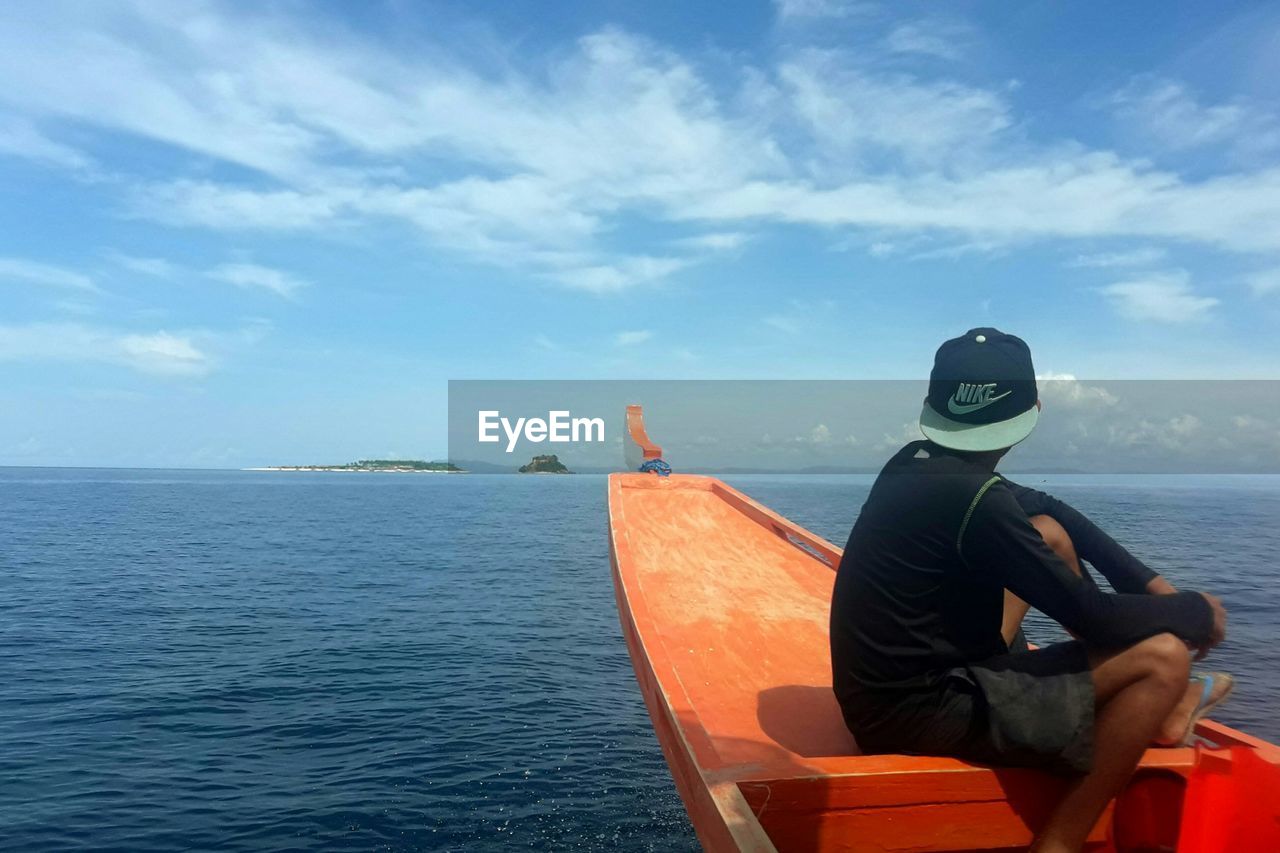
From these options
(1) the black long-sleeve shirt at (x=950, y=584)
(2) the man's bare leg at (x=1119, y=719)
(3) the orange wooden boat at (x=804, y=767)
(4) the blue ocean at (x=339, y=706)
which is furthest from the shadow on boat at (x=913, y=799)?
(4) the blue ocean at (x=339, y=706)

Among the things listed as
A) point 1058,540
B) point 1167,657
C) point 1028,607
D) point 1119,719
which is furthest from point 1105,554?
point 1119,719

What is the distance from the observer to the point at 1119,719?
305cm

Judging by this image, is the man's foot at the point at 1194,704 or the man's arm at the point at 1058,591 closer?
the man's arm at the point at 1058,591

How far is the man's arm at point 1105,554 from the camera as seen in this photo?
3471 mm

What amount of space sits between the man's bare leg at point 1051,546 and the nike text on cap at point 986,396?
41cm

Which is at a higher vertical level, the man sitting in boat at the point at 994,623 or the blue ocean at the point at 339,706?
the man sitting in boat at the point at 994,623

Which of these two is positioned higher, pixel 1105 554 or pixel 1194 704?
pixel 1105 554

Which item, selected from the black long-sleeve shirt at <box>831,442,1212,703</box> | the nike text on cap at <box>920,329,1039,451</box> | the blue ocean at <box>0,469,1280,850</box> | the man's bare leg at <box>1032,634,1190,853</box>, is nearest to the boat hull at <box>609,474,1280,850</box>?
the man's bare leg at <box>1032,634,1190,853</box>

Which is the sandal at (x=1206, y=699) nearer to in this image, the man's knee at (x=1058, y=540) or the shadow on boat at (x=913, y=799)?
the shadow on boat at (x=913, y=799)

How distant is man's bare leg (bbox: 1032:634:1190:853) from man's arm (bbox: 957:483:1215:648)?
0.26ft

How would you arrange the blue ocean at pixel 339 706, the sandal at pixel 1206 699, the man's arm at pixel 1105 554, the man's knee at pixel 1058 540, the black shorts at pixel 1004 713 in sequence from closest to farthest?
the black shorts at pixel 1004 713
the sandal at pixel 1206 699
the man's knee at pixel 1058 540
the man's arm at pixel 1105 554
the blue ocean at pixel 339 706

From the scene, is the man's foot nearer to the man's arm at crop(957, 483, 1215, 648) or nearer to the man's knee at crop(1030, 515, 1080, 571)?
the man's arm at crop(957, 483, 1215, 648)

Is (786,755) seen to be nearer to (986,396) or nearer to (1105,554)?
(1105,554)

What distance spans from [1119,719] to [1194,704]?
0.45 meters
